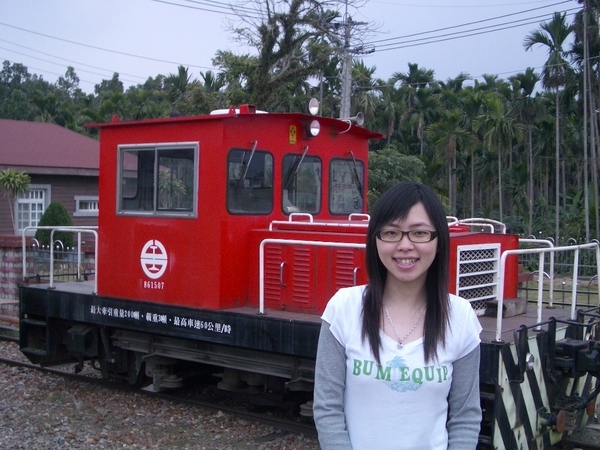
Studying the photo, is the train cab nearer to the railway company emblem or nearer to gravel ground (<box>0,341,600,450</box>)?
the railway company emblem

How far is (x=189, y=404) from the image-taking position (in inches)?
285

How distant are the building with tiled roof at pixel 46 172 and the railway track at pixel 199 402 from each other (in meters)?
11.7

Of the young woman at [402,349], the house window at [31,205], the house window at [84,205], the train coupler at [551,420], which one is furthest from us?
the house window at [84,205]

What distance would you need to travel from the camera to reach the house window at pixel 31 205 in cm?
2117

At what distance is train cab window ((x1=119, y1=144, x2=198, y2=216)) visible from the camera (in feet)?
21.3

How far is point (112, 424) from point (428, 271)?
5.07m

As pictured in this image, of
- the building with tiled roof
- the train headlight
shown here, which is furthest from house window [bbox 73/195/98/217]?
the train headlight

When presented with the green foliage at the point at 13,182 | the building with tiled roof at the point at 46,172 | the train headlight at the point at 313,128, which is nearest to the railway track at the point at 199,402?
the train headlight at the point at 313,128

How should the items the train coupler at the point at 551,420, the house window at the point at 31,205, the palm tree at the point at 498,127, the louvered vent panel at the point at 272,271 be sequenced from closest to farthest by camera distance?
the train coupler at the point at 551,420
the louvered vent panel at the point at 272,271
the house window at the point at 31,205
the palm tree at the point at 498,127

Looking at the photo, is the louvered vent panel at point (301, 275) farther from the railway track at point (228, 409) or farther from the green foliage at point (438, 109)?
the green foliage at point (438, 109)

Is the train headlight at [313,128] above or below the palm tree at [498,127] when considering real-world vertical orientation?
below

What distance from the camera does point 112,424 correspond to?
6.64 metres

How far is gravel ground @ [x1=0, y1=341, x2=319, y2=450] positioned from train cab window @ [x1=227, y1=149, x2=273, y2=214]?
2042mm

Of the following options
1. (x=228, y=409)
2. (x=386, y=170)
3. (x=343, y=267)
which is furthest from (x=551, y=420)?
(x=386, y=170)
